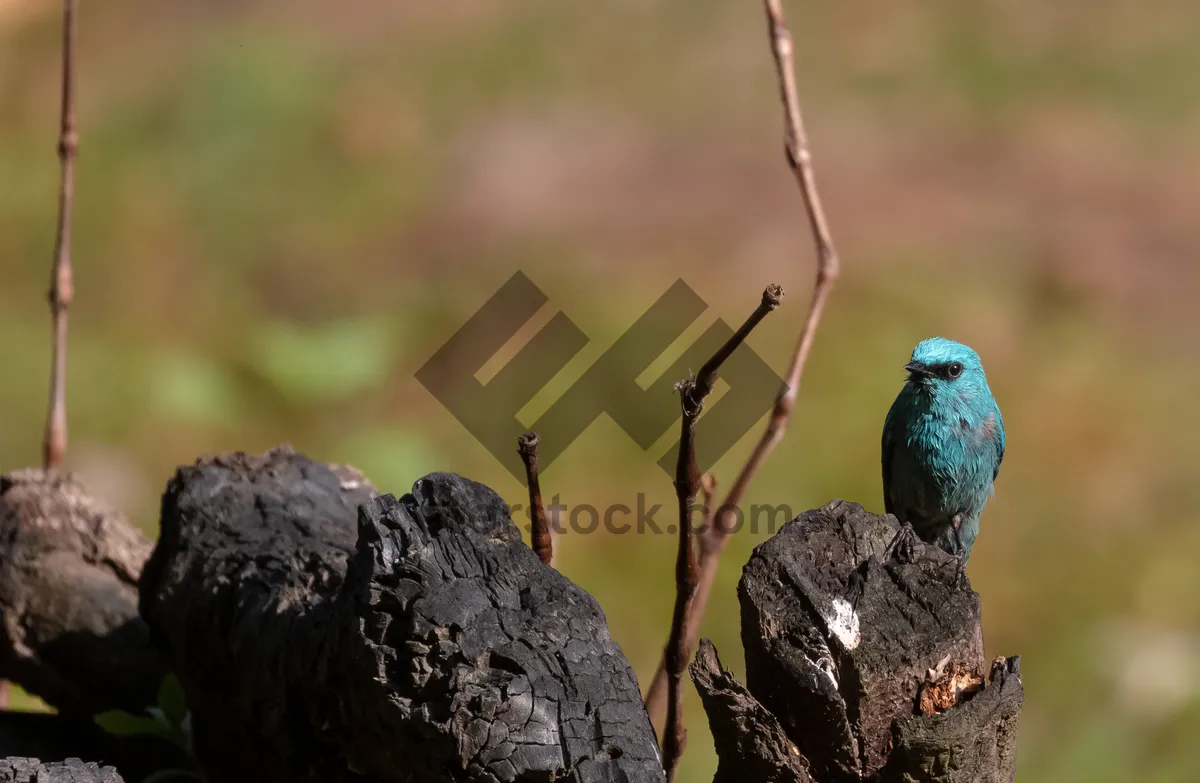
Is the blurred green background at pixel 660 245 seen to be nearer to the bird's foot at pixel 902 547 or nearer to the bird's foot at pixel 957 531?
the bird's foot at pixel 957 531

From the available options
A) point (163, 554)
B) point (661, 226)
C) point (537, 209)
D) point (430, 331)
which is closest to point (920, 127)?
point (661, 226)

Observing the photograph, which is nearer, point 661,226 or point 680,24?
point 661,226

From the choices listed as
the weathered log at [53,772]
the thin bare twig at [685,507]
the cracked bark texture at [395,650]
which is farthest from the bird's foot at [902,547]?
the weathered log at [53,772]

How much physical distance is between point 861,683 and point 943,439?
1223 mm

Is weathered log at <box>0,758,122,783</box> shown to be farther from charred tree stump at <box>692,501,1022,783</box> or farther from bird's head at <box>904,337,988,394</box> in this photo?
bird's head at <box>904,337,988,394</box>

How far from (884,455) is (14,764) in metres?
2.09

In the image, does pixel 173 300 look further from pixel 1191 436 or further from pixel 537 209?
pixel 1191 436

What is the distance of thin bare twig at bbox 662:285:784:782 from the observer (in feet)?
5.57

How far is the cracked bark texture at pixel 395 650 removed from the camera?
178 cm

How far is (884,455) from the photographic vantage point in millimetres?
3152

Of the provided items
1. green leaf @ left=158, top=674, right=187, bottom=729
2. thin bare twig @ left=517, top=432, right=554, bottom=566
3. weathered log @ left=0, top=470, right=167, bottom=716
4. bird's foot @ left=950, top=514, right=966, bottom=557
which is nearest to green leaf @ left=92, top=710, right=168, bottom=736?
green leaf @ left=158, top=674, right=187, bottom=729

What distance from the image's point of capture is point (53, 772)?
1.82 m

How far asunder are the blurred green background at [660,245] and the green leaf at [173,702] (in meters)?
2.90

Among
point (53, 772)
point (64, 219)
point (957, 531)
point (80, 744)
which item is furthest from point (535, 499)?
point (64, 219)
